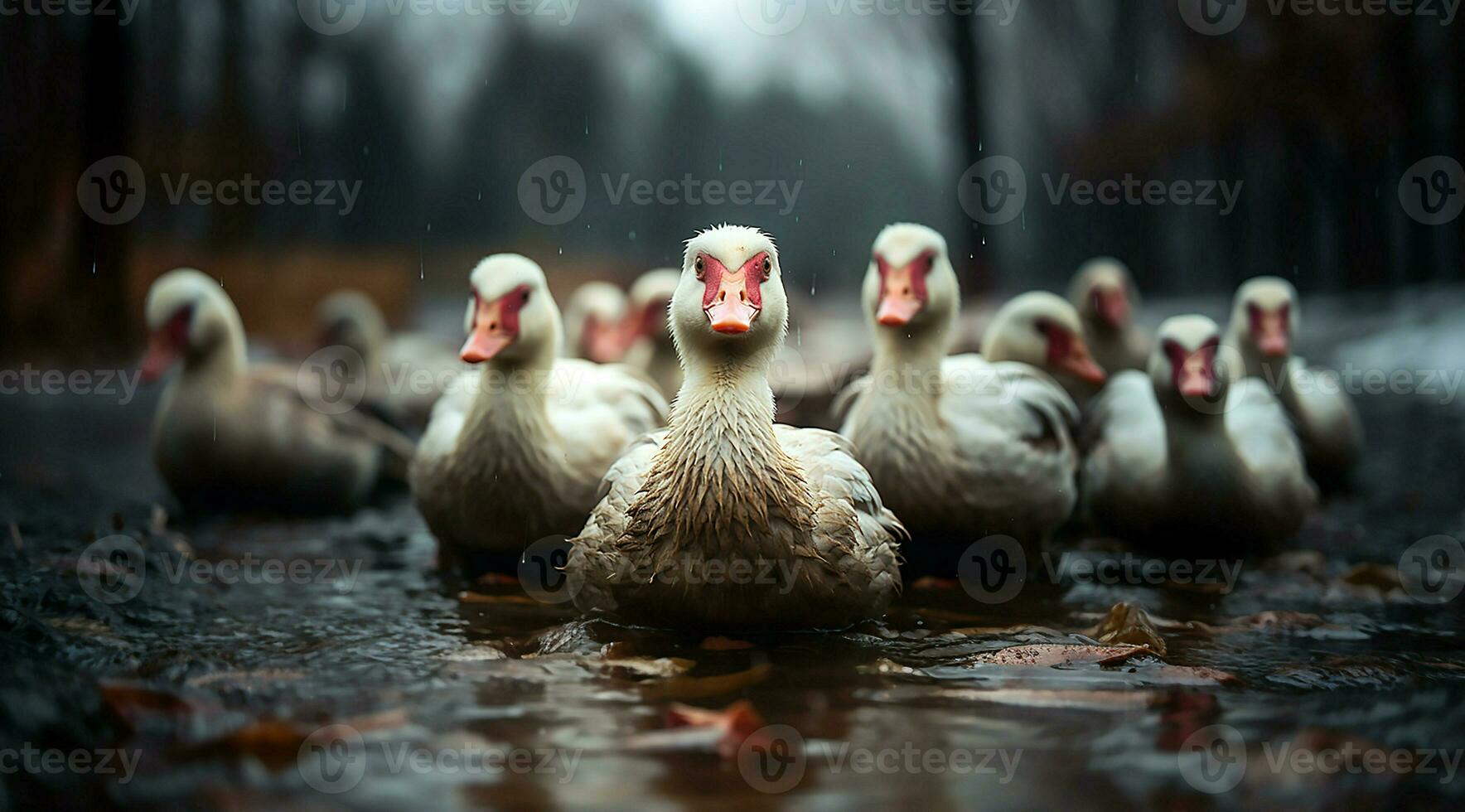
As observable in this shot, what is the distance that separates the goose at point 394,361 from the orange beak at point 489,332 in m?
3.64

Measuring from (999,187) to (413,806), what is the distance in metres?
9.32

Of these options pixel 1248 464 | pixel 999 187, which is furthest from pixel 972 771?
pixel 999 187

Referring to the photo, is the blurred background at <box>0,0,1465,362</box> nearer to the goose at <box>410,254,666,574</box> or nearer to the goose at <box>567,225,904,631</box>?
the goose at <box>410,254,666,574</box>

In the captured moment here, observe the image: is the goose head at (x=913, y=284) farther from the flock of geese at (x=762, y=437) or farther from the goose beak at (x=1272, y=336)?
the goose beak at (x=1272, y=336)

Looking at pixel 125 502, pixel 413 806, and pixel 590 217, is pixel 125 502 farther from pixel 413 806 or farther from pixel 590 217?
pixel 590 217

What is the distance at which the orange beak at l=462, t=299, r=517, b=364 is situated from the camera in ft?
12.7

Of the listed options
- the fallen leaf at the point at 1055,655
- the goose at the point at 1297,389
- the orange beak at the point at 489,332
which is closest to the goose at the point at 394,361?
the orange beak at the point at 489,332

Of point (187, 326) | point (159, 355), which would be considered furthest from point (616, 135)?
point (159, 355)

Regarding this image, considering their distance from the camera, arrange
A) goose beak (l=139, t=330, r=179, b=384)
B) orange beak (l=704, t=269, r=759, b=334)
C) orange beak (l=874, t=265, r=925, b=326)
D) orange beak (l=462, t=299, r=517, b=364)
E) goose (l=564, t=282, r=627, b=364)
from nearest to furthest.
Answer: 1. orange beak (l=704, t=269, r=759, b=334)
2. orange beak (l=462, t=299, r=517, b=364)
3. orange beak (l=874, t=265, r=925, b=326)
4. goose beak (l=139, t=330, r=179, b=384)
5. goose (l=564, t=282, r=627, b=364)

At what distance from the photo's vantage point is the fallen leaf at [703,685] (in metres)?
2.75

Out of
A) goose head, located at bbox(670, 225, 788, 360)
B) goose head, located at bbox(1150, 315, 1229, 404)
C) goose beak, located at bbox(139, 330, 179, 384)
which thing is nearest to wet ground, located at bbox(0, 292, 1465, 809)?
goose head, located at bbox(1150, 315, 1229, 404)

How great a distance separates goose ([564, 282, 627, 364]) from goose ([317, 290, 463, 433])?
1.15 meters

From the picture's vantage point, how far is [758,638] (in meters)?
3.26

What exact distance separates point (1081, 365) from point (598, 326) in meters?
2.75
